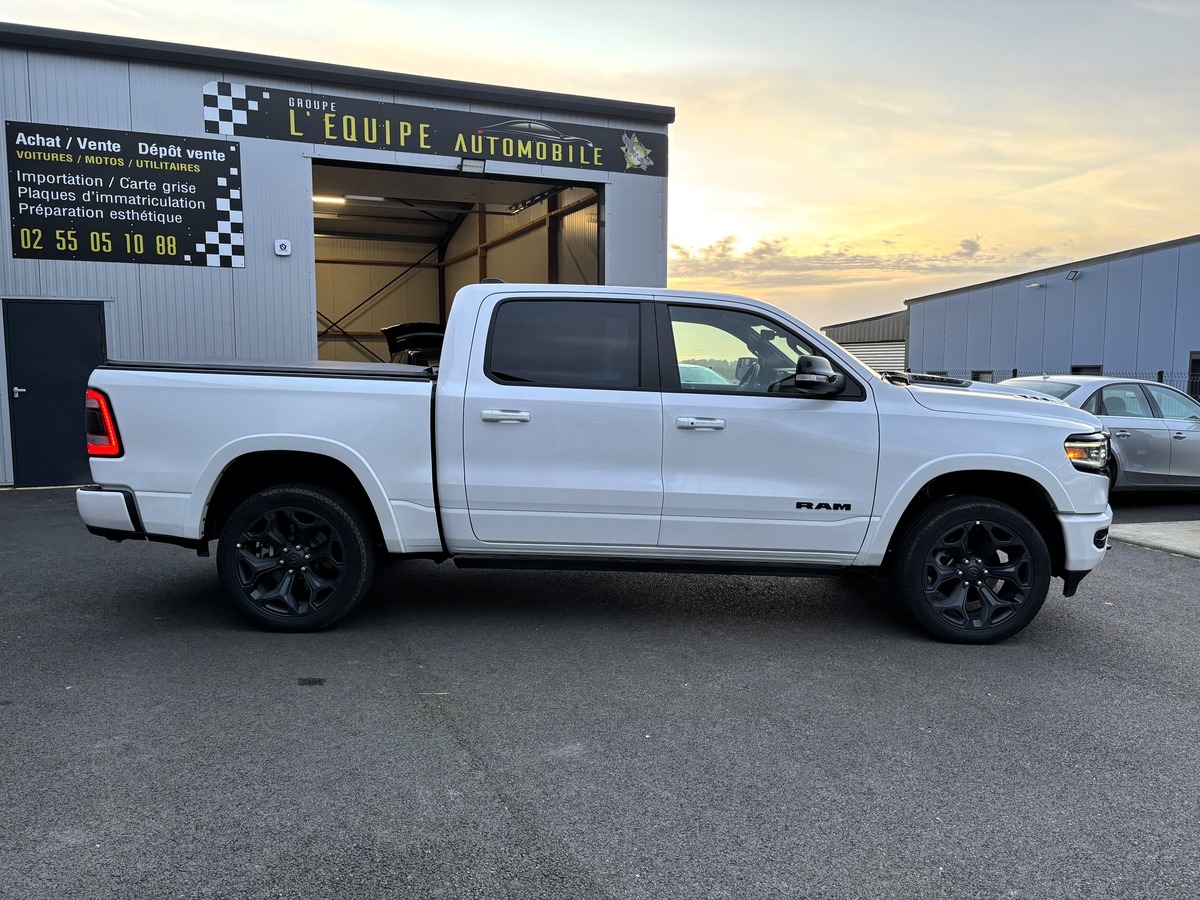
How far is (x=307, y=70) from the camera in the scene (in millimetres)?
11273

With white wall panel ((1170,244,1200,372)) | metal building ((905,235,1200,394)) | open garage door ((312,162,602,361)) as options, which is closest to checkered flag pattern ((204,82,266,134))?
open garage door ((312,162,602,361))

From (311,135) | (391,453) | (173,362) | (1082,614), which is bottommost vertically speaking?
(1082,614)

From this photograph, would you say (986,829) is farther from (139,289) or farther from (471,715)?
(139,289)

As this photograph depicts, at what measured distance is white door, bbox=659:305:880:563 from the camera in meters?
4.86

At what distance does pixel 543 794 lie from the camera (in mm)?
3174

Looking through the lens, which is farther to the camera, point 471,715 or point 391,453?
point 391,453

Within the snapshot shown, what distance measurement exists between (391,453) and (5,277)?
27.7ft

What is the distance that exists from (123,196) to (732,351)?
918cm

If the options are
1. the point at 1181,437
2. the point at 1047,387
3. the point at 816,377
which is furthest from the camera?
the point at 1047,387

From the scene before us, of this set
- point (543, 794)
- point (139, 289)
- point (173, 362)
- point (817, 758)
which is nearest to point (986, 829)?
point (817, 758)

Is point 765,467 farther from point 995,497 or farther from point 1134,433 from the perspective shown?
point 1134,433

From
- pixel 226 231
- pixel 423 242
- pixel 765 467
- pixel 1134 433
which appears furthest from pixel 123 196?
pixel 423 242

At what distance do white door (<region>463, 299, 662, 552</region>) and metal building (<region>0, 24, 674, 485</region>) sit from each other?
301 inches

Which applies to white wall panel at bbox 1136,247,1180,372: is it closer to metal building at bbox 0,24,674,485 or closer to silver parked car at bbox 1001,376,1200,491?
silver parked car at bbox 1001,376,1200,491
